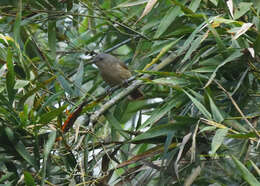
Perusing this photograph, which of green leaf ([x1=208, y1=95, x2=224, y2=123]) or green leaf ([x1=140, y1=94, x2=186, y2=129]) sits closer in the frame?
green leaf ([x1=208, y1=95, x2=224, y2=123])

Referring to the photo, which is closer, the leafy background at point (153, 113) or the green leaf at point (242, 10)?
the leafy background at point (153, 113)

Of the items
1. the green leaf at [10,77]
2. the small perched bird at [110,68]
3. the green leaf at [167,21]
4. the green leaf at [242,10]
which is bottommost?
the small perched bird at [110,68]

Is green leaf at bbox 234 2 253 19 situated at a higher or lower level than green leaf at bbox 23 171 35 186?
higher

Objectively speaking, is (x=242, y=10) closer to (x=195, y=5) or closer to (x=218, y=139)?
(x=195, y=5)

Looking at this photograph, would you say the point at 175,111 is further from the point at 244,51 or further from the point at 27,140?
the point at 27,140

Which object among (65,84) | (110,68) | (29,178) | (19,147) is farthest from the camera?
(110,68)

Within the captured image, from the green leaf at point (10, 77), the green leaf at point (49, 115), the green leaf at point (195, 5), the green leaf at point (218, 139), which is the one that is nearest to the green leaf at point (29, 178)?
the green leaf at point (49, 115)

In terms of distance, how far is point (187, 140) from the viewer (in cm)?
285

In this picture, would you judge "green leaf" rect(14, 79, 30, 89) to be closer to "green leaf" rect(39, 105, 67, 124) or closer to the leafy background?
the leafy background

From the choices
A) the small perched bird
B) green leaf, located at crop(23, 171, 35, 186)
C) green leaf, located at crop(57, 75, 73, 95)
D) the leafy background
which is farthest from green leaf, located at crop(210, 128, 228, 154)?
the small perched bird

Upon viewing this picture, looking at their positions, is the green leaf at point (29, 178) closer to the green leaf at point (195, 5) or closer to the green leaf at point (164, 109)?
the green leaf at point (164, 109)

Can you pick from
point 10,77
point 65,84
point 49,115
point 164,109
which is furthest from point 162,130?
point 10,77

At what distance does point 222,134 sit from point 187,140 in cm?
24

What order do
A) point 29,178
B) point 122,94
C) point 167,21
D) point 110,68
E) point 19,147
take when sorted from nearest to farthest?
point 29,178 → point 19,147 → point 167,21 → point 122,94 → point 110,68
